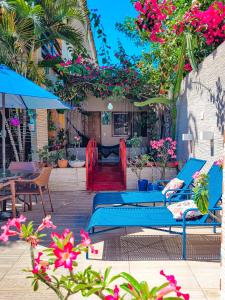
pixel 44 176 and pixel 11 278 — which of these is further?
pixel 44 176

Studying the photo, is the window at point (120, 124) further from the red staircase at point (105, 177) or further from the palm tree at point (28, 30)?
the palm tree at point (28, 30)

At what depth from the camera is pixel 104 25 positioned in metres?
13.7

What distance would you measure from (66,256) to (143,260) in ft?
9.30

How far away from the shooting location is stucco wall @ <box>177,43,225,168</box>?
5.38 m

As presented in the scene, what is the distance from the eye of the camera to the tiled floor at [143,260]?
3.15 metres

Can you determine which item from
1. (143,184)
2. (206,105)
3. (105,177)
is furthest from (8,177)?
(105,177)

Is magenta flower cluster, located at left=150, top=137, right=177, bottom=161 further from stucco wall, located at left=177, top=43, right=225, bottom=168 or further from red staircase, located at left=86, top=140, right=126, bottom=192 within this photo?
red staircase, located at left=86, top=140, right=126, bottom=192

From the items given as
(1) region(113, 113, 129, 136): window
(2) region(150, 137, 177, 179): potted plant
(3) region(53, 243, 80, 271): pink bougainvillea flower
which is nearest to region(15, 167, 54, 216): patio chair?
(2) region(150, 137, 177, 179): potted plant

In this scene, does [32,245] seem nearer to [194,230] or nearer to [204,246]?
[204,246]

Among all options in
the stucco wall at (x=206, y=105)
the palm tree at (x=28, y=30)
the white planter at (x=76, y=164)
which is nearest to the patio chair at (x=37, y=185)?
the white planter at (x=76, y=164)

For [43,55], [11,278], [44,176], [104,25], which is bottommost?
[11,278]

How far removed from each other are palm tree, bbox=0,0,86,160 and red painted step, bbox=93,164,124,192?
2274mm

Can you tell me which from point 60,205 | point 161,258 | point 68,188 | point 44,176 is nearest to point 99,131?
point 68,188

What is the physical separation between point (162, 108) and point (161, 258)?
7.83 m
